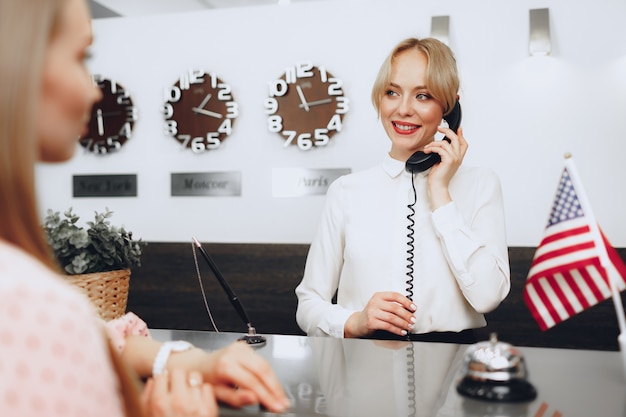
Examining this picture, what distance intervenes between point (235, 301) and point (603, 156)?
250cm

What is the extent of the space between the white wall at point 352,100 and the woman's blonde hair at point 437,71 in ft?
4.99

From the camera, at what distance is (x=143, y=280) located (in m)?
3.58

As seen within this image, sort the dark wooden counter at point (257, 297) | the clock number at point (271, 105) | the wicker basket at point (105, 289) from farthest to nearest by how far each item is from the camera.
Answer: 1. the clock number at point (271, 105)
2. the dark wooden counter at point (257, 297)
3. the wicker basket at point (105, 289)

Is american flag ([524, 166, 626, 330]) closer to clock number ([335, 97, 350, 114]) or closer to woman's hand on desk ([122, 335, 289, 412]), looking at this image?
woman's hand on desk ([122, 335, 289, 412])

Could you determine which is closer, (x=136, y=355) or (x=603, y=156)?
(x=136, y=355)

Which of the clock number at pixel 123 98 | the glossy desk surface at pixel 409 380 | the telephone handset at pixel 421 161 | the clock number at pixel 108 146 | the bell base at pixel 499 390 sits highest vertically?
the clock number at pixel 123 98

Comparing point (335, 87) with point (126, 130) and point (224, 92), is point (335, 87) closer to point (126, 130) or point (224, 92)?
point (224, 92)

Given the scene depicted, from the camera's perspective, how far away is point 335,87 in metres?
3.43

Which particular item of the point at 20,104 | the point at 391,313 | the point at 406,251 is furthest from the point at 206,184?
the point at 20,104

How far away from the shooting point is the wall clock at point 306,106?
3430mm

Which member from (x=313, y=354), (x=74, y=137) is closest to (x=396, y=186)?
(x=313, y=354)

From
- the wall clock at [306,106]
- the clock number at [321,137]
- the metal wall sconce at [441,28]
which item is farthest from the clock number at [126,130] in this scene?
the metal wall sconce at [441,28]

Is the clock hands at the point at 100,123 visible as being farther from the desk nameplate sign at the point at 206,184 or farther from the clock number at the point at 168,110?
the desk nameplate sign at the point at 206,184

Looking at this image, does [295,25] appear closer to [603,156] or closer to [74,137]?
[603,156]
